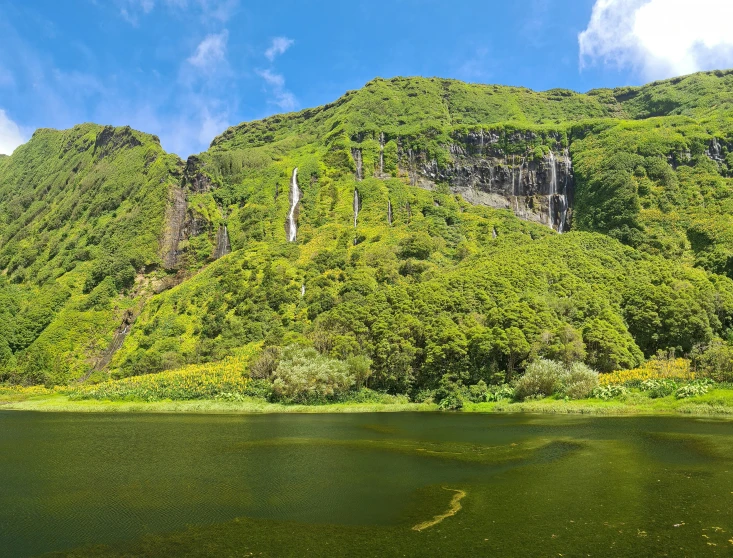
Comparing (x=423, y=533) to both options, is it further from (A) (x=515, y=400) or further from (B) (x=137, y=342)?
(B) (x=137, y=342)

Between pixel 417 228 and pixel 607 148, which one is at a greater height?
pixel 607 148

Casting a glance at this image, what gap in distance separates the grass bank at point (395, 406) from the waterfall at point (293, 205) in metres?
83.3

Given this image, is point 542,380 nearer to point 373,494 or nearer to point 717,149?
point 373,494

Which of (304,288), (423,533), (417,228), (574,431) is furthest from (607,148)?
(423,533)

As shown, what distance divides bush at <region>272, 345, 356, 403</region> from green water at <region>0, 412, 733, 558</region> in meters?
34.7

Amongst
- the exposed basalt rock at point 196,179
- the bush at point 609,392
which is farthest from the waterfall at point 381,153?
the bush at point 609,392

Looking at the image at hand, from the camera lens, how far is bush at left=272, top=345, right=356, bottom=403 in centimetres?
7638

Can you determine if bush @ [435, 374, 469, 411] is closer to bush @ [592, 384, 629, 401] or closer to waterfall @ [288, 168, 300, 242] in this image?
bush @ [592, 384, 629, 401]

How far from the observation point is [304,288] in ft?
413

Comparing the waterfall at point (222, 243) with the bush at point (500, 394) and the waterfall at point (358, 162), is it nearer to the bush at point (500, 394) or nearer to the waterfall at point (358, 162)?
the waterfall at point (358, 162)

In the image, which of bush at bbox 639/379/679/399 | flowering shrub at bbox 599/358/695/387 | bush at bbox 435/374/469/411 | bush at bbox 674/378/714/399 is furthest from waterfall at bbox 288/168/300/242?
bush at bbox 674/378/714/399

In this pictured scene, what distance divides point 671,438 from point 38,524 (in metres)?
38.5

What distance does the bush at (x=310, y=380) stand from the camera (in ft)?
251

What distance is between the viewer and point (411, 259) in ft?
412
